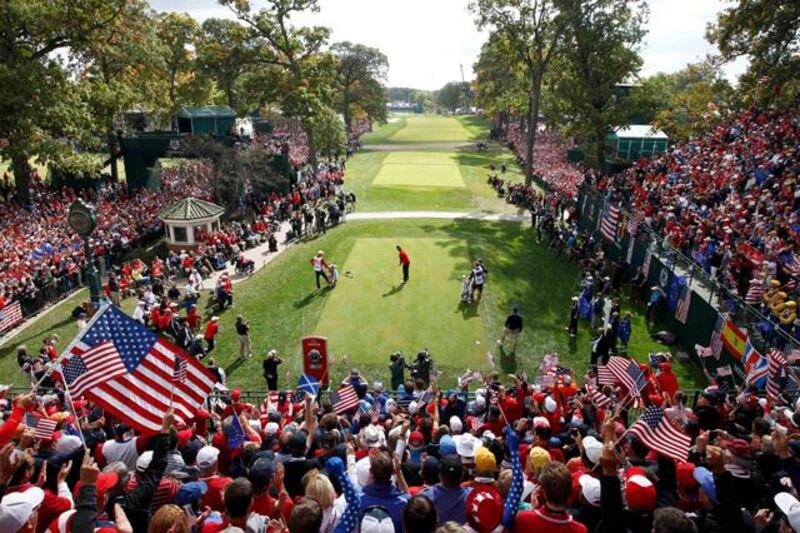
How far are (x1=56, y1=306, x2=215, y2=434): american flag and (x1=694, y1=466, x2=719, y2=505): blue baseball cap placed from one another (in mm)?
6636

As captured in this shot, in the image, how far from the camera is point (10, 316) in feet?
65.4

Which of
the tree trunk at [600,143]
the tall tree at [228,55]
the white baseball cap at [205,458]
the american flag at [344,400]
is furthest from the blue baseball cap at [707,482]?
the tall tree at [228,55]

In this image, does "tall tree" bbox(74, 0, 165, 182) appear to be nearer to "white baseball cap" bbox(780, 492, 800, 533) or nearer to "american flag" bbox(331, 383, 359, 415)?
"american flag" bbox(331, 383, 359, 415)

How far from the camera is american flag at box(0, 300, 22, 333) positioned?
19.6 meters

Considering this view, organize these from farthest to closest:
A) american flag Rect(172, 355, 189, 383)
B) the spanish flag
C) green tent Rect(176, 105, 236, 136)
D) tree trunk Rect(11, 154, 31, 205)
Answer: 1. green tent Rect(176, 105, 236, 136)
2. tree trunk Rect(11, 154, 31, 205)
3. the spanish flag
4. american flag Rect(172, 355, 189, 383)

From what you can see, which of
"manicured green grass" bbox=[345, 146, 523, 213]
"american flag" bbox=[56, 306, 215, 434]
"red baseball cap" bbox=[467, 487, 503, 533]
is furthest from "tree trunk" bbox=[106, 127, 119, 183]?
"red baseball cap" bbox=[467, 487, 503, 533]

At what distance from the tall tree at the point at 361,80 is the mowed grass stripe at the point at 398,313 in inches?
2197

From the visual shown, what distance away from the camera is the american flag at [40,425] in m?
7.74

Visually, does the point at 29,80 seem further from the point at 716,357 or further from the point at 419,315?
the point at 716,357

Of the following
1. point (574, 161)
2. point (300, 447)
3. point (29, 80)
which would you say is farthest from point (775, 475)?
point (574, 161)

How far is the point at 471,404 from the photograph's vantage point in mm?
10703

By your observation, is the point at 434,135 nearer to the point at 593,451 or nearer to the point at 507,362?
the point at 507,362

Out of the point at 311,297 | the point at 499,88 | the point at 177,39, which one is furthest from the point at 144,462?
the point at 499,88

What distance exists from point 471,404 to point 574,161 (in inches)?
1824
